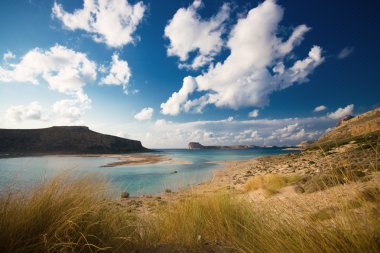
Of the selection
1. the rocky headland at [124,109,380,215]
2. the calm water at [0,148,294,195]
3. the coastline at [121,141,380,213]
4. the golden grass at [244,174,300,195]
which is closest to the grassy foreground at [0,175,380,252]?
the rocky headland at [124,109,380,215]

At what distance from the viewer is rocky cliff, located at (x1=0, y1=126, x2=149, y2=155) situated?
208ft

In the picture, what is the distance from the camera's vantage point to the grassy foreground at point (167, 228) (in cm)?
166

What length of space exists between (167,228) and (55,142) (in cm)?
8475

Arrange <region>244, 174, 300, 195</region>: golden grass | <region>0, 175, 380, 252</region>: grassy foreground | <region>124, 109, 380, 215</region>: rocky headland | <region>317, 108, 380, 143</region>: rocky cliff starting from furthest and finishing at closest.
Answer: <region>317, 108, 380, 143</region>: rocky cliff
<region>244, 174, 300, 195</region>: golden grass
<region>124, 109, 380, 215</region>: rocky headland
<region>0, 175, 380, 252</region>: grassy foreground

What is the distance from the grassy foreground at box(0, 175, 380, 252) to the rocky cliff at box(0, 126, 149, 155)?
74.0m

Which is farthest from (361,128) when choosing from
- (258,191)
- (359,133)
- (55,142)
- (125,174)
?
(55,142)

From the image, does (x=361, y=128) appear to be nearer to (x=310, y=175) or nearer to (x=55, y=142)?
(x=310, y=175)

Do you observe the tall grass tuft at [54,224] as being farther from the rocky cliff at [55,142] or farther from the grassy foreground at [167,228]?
the rocky cliff at [55,142]

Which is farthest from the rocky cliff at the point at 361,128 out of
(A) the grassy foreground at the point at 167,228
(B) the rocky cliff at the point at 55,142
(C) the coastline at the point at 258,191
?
(B) the rocky cliff at the point at 55,142

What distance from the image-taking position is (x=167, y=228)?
3.05 metres

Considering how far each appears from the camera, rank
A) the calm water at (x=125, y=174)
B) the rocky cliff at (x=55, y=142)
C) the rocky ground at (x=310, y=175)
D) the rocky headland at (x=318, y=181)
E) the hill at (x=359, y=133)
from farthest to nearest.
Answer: the rocky cliff at (x=55, y=142), the hill at (x=359, y=133), the rocky ground at (x=310, y=175), the calm water at (x=125, y=174), the rocky headland at (x=318, y=181)

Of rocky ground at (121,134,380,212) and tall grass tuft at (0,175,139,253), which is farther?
rocky ground at (121,134,380,212)

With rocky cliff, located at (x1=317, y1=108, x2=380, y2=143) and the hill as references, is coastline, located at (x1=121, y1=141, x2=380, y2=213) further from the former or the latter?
rocky cliff, located at (x1=317, y1=108, x2=380, y2=143)

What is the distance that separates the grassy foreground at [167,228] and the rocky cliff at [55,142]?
7399 cm
